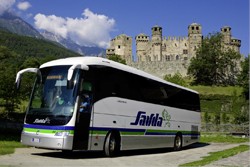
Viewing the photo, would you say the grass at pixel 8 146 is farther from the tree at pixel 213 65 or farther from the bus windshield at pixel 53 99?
the tree at pixel 213 65

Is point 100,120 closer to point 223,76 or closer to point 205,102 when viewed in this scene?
point 205,102

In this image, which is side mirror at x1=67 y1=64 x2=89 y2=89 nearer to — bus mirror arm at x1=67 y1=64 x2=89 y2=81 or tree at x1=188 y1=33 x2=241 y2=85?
bus mirror arm at x1=67 y1=64 x2=89 y2=81

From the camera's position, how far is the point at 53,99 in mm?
12352

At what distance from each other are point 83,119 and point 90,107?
522 millimetres

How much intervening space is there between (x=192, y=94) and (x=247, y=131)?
16.2 metres

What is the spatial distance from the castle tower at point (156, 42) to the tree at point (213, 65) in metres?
27.3

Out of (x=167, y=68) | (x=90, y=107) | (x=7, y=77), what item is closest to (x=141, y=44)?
(x=167, y=68)

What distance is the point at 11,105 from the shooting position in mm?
30422

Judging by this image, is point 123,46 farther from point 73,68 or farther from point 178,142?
point 73,68

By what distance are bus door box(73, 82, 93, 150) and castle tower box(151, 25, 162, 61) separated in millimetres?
93497

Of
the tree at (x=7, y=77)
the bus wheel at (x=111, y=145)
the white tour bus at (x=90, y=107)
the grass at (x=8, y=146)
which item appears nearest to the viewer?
the white tour bus at (x=90, y=107)

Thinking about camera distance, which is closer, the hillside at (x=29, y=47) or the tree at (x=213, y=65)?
the tree at (x=213, y=65)

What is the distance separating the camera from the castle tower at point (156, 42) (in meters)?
106

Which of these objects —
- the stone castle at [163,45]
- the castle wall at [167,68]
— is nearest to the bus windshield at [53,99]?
the castle wall at [167,68]
